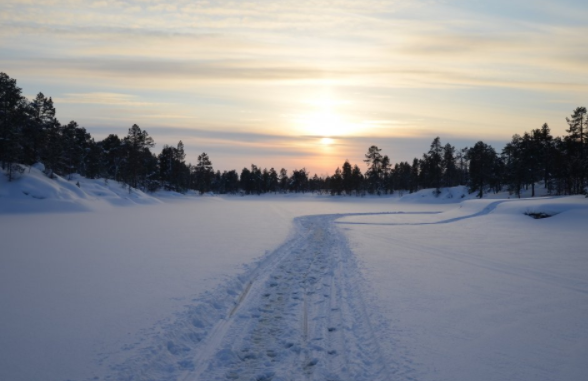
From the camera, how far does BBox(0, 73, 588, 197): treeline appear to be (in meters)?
47.9

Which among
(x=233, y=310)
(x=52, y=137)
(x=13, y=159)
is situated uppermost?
(x=52, y=137)

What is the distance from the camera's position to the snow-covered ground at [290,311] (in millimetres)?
5574

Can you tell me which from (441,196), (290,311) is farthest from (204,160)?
(290,311)

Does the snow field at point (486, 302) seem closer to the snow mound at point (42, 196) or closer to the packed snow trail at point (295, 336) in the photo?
the packed snow trail at point (295, 336)

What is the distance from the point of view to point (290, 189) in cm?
17038

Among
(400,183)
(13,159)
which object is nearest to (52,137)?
(13,159)

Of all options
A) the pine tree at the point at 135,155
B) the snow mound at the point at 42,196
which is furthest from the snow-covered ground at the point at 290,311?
the pine tree at the point at 135,155

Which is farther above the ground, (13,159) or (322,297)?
(13,159)

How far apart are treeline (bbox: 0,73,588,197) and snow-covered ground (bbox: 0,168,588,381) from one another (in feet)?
127

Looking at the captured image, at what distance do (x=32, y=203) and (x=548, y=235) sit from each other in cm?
4387

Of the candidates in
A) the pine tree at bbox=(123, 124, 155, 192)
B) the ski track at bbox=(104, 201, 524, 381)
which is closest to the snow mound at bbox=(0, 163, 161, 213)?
the pine tree at bbox=(123, 124, 155, 192)

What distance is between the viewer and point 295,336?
6801 millimetres

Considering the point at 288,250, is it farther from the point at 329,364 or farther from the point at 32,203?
the point at 32,203

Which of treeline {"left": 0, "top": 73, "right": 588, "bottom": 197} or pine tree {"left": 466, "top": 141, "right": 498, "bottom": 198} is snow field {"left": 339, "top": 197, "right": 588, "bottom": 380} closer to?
treeline {"left": 0, "top": 73, "right": 588, "bottom": 197}
